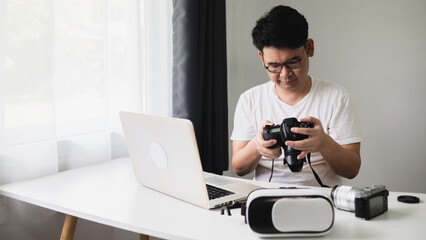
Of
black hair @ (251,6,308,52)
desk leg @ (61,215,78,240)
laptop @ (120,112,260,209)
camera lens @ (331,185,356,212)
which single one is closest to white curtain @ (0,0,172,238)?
desk leg @ (61,215,78,240)

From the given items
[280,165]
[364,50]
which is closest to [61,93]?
[280,165]

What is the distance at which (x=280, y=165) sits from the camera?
1.68 m

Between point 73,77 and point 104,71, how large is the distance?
151 millimetres

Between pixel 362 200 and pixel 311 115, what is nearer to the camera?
pixel 362 200

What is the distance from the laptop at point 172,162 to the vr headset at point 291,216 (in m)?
0.21

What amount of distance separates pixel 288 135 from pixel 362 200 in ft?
1.02

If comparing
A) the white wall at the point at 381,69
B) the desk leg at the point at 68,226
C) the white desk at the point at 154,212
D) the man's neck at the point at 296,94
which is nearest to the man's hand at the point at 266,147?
the white desk at the point at 154,212

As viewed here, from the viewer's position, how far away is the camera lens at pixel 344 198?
3.55 ft

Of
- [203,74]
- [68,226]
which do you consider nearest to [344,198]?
[68,226]

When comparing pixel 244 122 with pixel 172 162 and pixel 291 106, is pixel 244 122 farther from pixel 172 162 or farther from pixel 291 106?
pixel 172 162

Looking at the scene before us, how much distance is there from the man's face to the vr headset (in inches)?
28.1

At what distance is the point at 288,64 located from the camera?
156 centimetres

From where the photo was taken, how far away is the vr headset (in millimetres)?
941

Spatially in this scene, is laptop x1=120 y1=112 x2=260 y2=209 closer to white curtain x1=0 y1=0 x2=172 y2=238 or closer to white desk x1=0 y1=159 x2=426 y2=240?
white desk x1=0 y1=159 x2=426 y2=240
